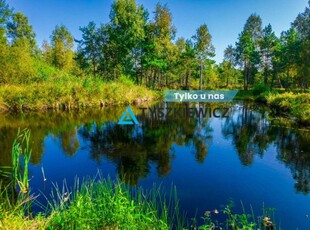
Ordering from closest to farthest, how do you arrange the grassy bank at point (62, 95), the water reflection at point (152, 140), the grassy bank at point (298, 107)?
the water reflection at point (152, 140)
the grassy bank at point (298, 107)
the grassy bank at point (62, 95)

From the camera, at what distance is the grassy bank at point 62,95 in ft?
69.1

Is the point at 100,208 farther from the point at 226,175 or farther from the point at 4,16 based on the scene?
the point at 4,16

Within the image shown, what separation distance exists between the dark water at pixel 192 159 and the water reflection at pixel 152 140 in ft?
0.11

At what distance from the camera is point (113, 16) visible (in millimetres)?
35844

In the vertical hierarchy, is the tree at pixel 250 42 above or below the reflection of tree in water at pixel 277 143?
above

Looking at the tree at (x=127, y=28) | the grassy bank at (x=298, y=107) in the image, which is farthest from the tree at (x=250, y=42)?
the grassy bank at (x=298, y=107)

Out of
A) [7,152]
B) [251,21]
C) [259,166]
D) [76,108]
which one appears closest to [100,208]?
[259,166]

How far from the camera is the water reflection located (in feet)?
28.9

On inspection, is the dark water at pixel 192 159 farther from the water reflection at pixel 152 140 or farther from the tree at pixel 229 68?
the tree at pixel 229 68

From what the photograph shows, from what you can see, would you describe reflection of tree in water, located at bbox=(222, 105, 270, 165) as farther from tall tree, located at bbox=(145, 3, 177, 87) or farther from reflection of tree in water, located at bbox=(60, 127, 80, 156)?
tall tree, located at bbox=(145, 3, 177, 87)

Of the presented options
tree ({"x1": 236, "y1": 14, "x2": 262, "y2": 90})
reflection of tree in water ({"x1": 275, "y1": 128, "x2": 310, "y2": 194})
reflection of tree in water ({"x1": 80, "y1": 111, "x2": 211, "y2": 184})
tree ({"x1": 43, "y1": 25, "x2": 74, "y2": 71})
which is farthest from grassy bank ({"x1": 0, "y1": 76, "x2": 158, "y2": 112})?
tree ({"x1": 236, "y1": 14, "x2": 262, "y2": 90})

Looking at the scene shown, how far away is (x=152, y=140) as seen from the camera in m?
12.1

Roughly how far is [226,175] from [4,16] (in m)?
38.9

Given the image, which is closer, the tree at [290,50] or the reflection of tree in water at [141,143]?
the reflection of tree in water at [141,143]
